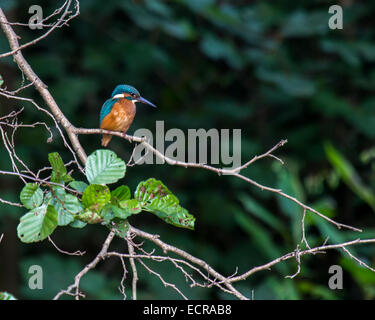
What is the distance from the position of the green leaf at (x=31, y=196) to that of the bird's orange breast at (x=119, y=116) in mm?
1009

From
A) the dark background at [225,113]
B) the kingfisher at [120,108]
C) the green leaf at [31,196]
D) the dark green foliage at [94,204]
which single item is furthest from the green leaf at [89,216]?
the dark background at [225,113]

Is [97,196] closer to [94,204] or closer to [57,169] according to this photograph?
[94,204]

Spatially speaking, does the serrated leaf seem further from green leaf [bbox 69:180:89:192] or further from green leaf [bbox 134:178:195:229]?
green leaf [bbox 134:178:195:229]

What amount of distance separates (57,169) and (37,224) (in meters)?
0.17

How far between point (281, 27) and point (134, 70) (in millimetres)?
1187

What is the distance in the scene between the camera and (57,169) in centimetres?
150

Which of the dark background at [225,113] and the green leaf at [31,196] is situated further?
the dark background at [225,113]

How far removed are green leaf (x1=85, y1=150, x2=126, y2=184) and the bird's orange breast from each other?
87cm

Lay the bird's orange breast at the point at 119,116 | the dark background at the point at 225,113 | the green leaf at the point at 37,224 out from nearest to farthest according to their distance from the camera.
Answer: the green leaf at the point at 37,224 < the bird's orange breast at the point at 119,116 < the dark background at the point at 225,113

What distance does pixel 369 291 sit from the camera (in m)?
4.38

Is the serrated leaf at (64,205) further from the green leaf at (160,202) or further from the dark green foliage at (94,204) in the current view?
the green leaf at (160,202)

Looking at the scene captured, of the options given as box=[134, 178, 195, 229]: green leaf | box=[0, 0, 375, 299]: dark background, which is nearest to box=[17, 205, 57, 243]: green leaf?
box=[134, 178, 195, 229]: green leaf

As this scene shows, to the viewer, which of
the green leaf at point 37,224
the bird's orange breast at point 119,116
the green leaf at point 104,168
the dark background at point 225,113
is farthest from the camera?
the dark background at point 225,113

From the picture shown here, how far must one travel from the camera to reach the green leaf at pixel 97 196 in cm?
144
